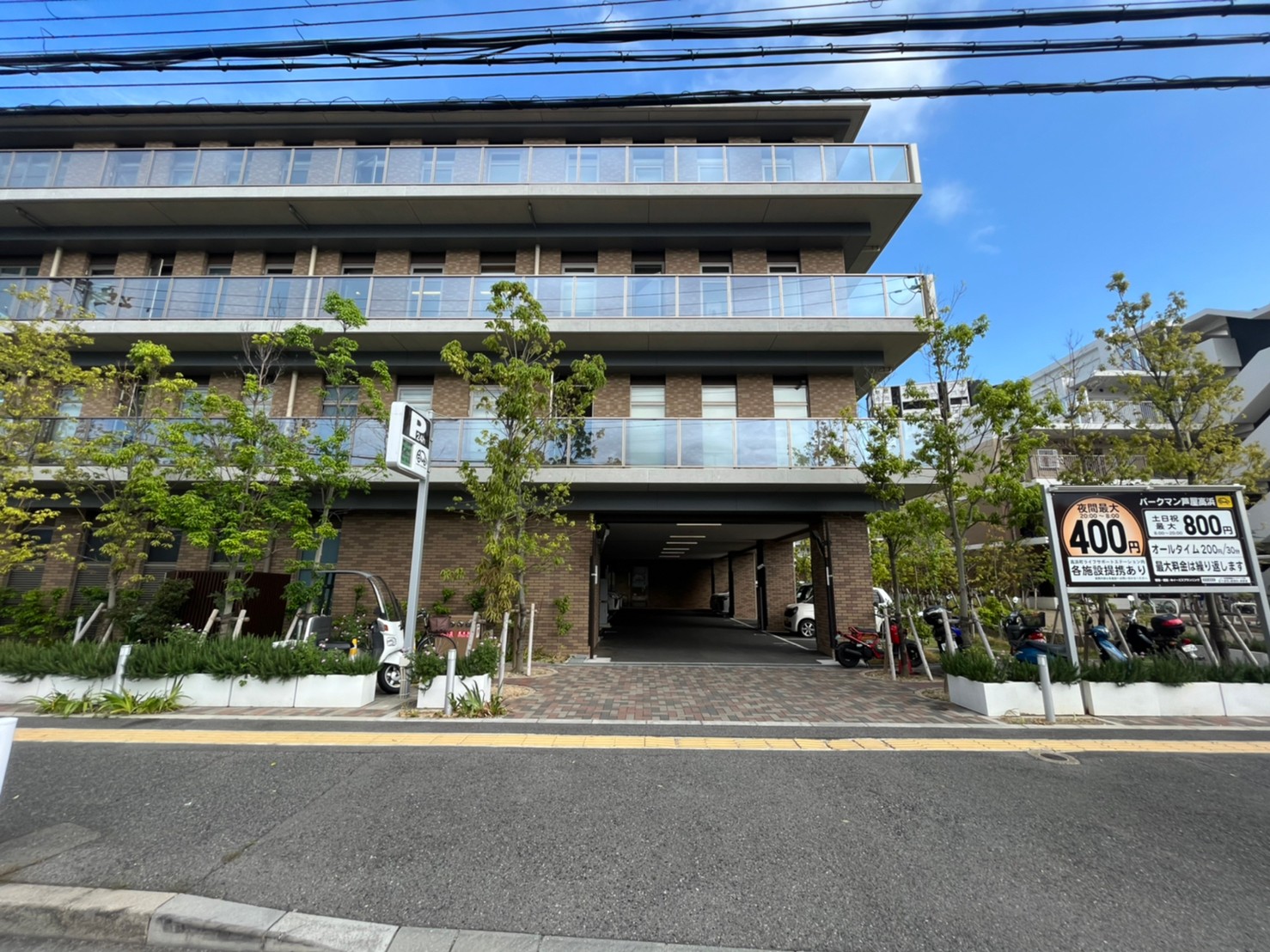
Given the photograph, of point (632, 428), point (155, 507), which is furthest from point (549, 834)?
point (155, 507)

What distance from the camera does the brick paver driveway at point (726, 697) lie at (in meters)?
6.99

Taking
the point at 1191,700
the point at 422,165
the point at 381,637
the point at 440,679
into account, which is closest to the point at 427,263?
the point at 422,165

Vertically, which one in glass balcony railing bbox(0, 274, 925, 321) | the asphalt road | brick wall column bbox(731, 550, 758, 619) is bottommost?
the asphalt road

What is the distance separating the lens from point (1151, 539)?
7.64 metres

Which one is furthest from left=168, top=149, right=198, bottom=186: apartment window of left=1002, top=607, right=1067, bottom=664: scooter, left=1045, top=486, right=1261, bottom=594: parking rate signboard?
left=1002, top=607, right=1067, bottom=664: scooter

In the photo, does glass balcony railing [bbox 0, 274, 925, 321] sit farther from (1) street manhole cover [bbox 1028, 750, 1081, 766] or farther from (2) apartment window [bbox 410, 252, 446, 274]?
(1) street manhole cover [bbox 1028, 750, 1081, 766]

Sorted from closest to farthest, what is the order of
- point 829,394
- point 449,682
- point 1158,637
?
point 449,682, point 1158,637, point 829,394

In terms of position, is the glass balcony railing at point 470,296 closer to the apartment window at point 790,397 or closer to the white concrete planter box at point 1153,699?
the apartment window at point 790,397

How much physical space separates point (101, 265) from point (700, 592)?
2968cm

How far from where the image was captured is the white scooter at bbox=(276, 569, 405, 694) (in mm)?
8281

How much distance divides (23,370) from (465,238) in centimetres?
905

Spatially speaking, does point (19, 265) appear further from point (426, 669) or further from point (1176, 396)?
point (1176, 396)

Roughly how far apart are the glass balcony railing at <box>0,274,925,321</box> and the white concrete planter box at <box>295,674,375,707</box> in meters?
8.07

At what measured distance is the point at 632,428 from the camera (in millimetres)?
11719
